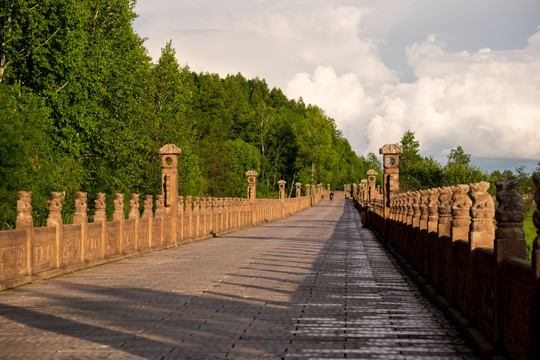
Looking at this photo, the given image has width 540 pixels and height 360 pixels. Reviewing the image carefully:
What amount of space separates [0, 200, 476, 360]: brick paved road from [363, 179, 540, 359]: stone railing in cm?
38

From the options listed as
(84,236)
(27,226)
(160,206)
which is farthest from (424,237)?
(160,206)

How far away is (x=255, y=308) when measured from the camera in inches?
392

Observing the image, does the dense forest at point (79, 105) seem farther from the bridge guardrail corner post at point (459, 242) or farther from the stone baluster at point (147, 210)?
the bridge guardrail corner post at point (459, 242)

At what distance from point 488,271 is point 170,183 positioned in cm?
1956

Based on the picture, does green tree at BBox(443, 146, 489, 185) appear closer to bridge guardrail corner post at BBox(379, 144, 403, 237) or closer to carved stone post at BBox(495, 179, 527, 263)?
bridge guardrail corner post at BBox(379, 144, 403, 237)

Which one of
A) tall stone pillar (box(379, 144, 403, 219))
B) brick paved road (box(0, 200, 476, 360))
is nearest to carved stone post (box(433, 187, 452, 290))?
brick paved road (box(0, 200, 476, 360))

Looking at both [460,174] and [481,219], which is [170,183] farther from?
[460,174]

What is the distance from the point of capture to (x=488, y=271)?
6953mm

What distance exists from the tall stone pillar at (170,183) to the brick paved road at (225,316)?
851 centimetres

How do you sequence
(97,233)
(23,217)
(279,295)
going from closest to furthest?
1. (279,295)
2. (23,217)
3. (97,233)

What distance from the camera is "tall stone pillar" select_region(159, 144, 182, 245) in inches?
977

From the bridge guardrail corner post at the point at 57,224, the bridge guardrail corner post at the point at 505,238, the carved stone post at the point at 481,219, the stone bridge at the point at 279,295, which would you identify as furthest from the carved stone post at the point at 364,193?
the bridge guardrail corner post at the point at 505,238

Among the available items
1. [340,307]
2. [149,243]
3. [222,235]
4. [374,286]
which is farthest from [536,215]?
[222,235]

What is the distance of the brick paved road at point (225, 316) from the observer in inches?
280
